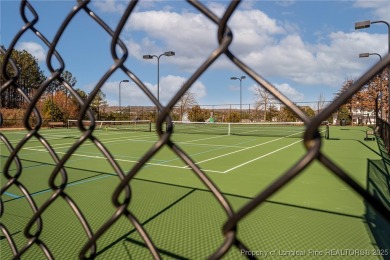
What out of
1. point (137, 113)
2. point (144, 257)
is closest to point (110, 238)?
point (144, 257)

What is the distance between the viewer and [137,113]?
1881 inches

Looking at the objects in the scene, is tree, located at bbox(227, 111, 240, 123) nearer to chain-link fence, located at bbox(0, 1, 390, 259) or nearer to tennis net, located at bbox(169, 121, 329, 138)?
tennis net, located at bbox(169, 121, 329, 138)

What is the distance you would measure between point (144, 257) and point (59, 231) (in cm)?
133

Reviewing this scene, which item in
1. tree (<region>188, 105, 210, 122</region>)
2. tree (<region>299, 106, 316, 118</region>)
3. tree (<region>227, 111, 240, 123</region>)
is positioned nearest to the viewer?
tree (<region>299, 106, 316, 118</region>)

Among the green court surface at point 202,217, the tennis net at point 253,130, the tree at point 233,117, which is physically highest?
the tree at point 233,117

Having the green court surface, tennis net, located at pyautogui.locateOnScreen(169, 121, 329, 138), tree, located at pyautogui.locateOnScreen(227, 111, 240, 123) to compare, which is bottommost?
the green court surface

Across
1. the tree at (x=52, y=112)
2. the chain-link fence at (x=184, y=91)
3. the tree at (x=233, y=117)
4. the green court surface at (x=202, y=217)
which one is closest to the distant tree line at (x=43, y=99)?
the tree at (x=52, y=112)

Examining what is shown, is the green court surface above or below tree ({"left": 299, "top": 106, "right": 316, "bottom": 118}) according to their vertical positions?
below

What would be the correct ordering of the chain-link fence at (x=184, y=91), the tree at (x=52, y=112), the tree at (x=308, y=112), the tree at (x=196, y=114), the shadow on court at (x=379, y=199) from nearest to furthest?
the chain-link fence at (x=184, y=91) → the tree at (x=308, y=112) → the shadow on court at (x=379, y=199) → the tree at (x=52, y=112) → the tree at (x=196, y=114)

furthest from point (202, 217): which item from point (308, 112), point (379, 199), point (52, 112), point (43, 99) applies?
point (43, 99)

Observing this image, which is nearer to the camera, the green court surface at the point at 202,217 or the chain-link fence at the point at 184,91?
the chain-link fence at the point at 184,91

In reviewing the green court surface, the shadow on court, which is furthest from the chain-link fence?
the green court surface

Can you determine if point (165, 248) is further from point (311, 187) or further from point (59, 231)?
point (311, 187)

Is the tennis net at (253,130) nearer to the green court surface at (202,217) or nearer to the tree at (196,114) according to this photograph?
the green court surface at (202,217)
